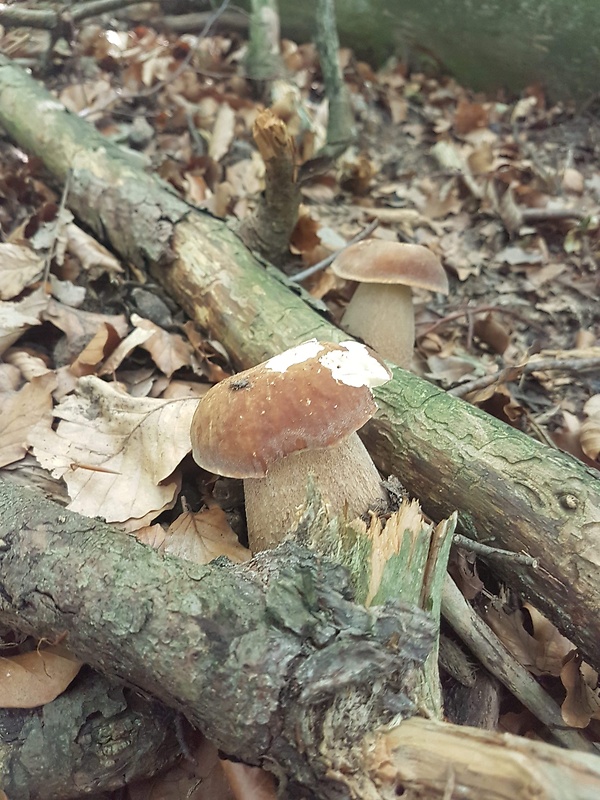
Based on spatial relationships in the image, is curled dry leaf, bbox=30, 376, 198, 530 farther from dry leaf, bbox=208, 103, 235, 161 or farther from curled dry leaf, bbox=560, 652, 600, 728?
dry leaf, bbox=208, 103, 235, 161

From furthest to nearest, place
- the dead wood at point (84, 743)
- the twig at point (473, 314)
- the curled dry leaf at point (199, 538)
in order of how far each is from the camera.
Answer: the twig at point (473, 314), the curled dry leaf at point (199, 538), the dead wood at point (84, 743)

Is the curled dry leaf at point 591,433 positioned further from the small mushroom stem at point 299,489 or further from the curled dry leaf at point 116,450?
→ the curled dry leaf at point 116,450

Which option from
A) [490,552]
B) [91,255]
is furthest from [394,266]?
[91,255]

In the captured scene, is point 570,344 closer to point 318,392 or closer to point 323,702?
point 318,392

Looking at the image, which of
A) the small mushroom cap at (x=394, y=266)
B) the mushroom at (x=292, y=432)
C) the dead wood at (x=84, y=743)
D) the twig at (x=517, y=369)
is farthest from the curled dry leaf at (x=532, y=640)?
the small mushroom cap at (x=394, y=266)

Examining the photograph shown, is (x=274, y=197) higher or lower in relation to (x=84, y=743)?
higher

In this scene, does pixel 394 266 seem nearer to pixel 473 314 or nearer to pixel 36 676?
pixel 473 314

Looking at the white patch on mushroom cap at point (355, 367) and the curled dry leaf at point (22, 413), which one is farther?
the curled dry leaf at point (22, 413)
